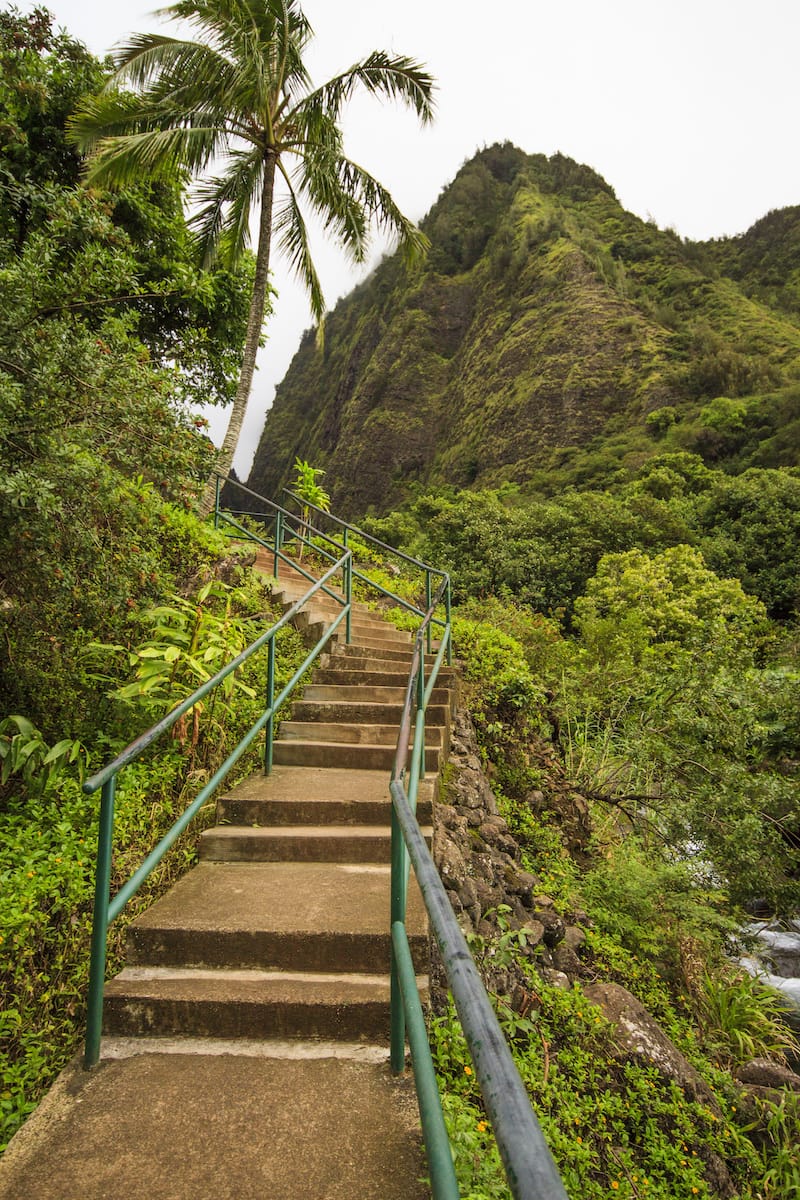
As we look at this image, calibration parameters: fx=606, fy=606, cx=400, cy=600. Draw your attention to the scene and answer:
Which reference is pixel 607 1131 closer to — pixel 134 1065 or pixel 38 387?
pixel 134 1065

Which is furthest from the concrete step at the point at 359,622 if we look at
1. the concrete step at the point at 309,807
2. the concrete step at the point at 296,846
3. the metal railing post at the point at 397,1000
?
the metal railing post at the point at 397,1000

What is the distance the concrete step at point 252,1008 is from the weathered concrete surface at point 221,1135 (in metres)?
0.13

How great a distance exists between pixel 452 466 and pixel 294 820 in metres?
38.9

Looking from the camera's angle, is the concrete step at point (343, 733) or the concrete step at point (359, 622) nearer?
the concrete step at point (343, 733)

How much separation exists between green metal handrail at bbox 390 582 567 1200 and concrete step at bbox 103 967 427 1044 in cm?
26

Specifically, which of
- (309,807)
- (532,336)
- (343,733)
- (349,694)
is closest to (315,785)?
(309,807)

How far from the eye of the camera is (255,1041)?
7.06 ft

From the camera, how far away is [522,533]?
59.3ft

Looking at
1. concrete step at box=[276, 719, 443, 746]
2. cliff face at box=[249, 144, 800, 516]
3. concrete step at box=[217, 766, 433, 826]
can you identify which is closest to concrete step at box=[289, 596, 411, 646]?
concrete step at box=[276, 719, 443, 746]

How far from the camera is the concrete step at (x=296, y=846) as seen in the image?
10.5ft

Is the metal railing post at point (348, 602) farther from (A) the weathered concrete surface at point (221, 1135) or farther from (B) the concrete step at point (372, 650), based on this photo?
(A) the weathered concrete surface at point (221, 1135)

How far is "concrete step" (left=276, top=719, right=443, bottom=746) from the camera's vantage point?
4605mm

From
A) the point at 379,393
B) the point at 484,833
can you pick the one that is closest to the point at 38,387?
the point at 484,833

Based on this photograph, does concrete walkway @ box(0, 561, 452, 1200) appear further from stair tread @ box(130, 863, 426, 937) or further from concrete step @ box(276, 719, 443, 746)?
concrete step @ box(276, 719, 443, 746)
